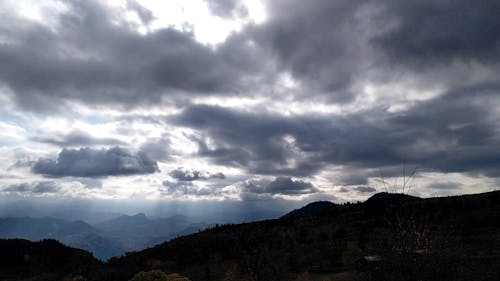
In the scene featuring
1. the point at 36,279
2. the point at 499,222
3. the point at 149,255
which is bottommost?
the point at 36,279

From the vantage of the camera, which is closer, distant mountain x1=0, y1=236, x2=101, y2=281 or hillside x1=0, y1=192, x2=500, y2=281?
hillside x1=0, y1=192, x2=500, y2=281

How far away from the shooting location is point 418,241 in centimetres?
1111

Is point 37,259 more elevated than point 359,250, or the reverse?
point 359,250

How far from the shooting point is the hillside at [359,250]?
11.8 metres

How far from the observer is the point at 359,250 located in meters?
21.9

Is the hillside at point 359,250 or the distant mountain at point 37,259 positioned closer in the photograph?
the hillside at point 359,250

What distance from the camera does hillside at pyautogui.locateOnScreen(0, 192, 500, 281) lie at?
1184 cm

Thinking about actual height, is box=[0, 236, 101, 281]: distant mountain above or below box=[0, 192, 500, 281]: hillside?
below

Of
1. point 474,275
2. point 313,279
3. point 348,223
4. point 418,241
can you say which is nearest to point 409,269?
point 418,241

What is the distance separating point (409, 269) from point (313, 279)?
7.67 m

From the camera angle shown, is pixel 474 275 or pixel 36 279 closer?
pixel 474 275

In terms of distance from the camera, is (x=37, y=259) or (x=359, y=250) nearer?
(x=359, y=250)

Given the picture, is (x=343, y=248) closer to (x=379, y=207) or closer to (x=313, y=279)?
(x=313, y=279)

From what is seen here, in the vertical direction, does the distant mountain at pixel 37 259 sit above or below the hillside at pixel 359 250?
below
